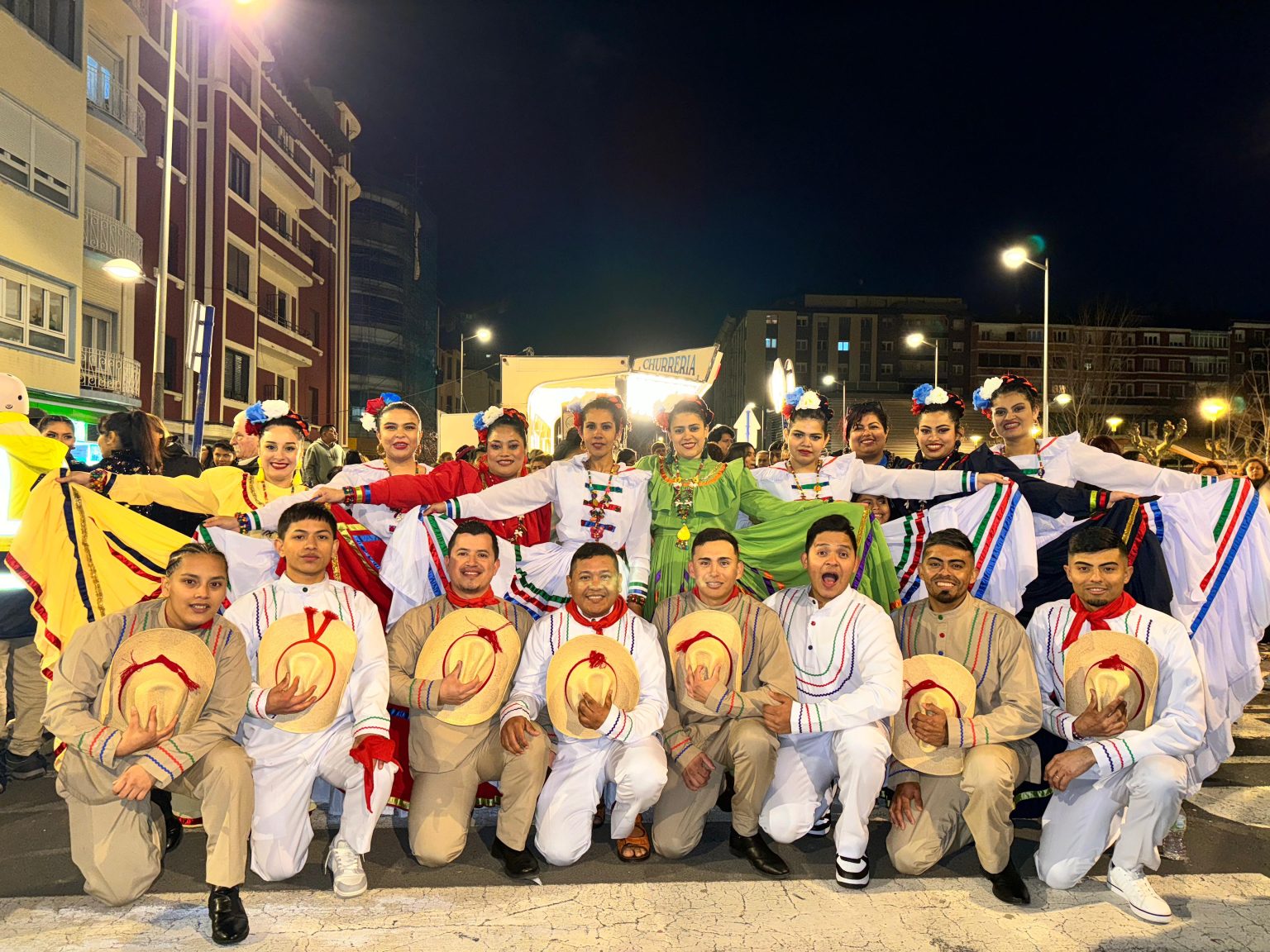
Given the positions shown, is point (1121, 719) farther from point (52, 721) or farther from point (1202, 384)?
point (1202, 384)

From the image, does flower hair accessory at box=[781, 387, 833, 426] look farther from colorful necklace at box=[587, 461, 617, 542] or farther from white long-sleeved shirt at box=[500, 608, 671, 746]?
white long-sleeved shirt at box=[500, 608, 671, 746]

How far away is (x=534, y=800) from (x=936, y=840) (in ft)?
5.60

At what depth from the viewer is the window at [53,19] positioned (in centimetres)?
1430

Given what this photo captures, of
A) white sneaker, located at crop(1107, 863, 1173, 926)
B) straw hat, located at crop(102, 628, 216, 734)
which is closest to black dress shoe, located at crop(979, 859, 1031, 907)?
white sneaker, located at crop(1107, 863, 1173, 926)

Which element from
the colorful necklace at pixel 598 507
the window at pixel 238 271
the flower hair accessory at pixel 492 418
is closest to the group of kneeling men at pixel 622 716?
the colorful necklace at pixel 598 507

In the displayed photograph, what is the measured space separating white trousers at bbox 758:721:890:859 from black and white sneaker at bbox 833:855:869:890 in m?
0.03

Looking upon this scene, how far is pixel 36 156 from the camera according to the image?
14.6 m

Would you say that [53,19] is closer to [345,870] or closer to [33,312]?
[33,312]

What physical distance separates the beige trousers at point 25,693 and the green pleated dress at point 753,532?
342cm

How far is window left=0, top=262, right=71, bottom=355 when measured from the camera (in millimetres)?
13945

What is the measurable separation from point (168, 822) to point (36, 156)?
14.1 meters

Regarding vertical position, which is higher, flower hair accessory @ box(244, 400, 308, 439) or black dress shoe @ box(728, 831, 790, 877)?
flower hair accessory @ box(244, 400, 308, 439)

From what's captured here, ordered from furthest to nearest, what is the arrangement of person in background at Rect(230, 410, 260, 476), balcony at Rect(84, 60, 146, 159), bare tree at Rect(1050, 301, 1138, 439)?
bare tree at Rect(1050, 301, 1138, 439), balcony at Rect(84, 60, 146, 159), person in background at Rect(230, 410, 260, 476)

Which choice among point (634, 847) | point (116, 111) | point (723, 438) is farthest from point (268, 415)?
point (116, 111)
